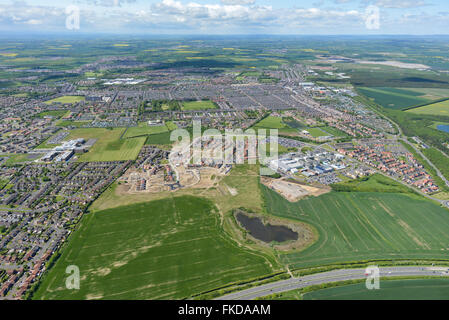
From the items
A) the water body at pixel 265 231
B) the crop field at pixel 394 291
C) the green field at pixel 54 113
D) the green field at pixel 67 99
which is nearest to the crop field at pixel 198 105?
the green field at pixel 54 113

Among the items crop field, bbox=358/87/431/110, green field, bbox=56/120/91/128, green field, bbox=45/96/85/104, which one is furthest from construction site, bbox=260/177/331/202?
green field, bbox=45/96/85/104

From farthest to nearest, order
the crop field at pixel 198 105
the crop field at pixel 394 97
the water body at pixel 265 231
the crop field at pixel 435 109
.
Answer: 1. the crop field at pixel 394 97
2. the crop field at pixel 198 105
3. the crop field at pixel 435 109
4. the water body at pixel 265 231

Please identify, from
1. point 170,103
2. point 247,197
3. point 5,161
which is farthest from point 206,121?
point 5,161

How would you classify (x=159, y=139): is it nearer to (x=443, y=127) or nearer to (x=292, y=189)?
(x=292, y=189)

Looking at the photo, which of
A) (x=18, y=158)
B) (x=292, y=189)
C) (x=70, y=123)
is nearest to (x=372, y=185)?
(x=292, y=189)

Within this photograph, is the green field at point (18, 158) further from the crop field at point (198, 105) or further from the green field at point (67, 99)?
the crop field at point (198, 105)
